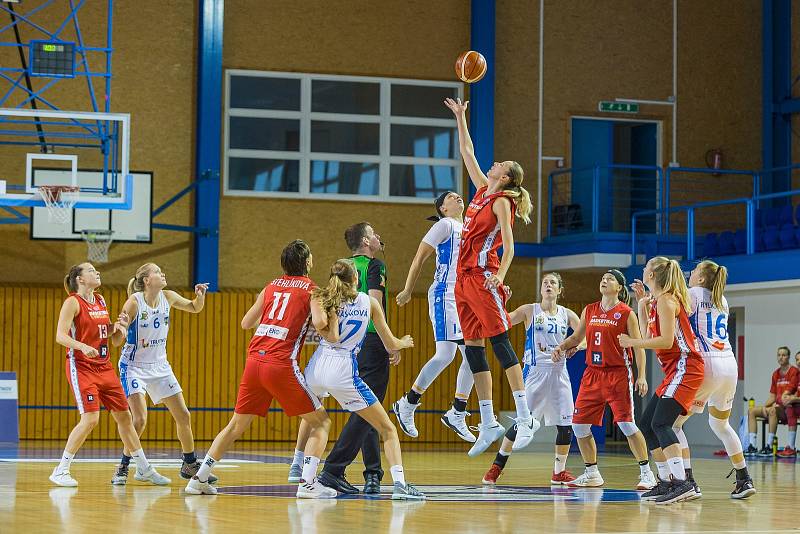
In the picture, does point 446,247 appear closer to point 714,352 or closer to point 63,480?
point 714,352

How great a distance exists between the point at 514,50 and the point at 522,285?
4647 millimetres

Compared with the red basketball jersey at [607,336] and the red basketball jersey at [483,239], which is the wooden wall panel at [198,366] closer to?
the red basketball jersey at [607,336]

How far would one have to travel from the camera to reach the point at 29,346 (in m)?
21.4

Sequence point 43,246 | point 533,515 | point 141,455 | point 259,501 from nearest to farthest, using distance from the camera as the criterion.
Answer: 1. point 533,515
2. point 259,501
3. point 141,455
4. point 43,246

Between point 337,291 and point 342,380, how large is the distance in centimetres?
69

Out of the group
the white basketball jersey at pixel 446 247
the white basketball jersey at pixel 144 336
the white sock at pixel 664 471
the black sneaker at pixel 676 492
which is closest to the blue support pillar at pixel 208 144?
the white basketball jersey at pixel 144 336

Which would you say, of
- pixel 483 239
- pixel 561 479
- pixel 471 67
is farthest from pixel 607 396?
pixel 471 67

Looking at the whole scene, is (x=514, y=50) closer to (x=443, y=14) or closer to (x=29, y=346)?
(x=443, y=14)

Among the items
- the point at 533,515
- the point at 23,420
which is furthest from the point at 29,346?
the point at 533,515

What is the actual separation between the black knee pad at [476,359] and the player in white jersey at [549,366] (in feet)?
7.24

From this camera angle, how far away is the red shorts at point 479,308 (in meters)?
10.2

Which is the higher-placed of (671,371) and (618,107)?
(618,107)

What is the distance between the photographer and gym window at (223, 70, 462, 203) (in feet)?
74.9

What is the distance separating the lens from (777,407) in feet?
64.3
